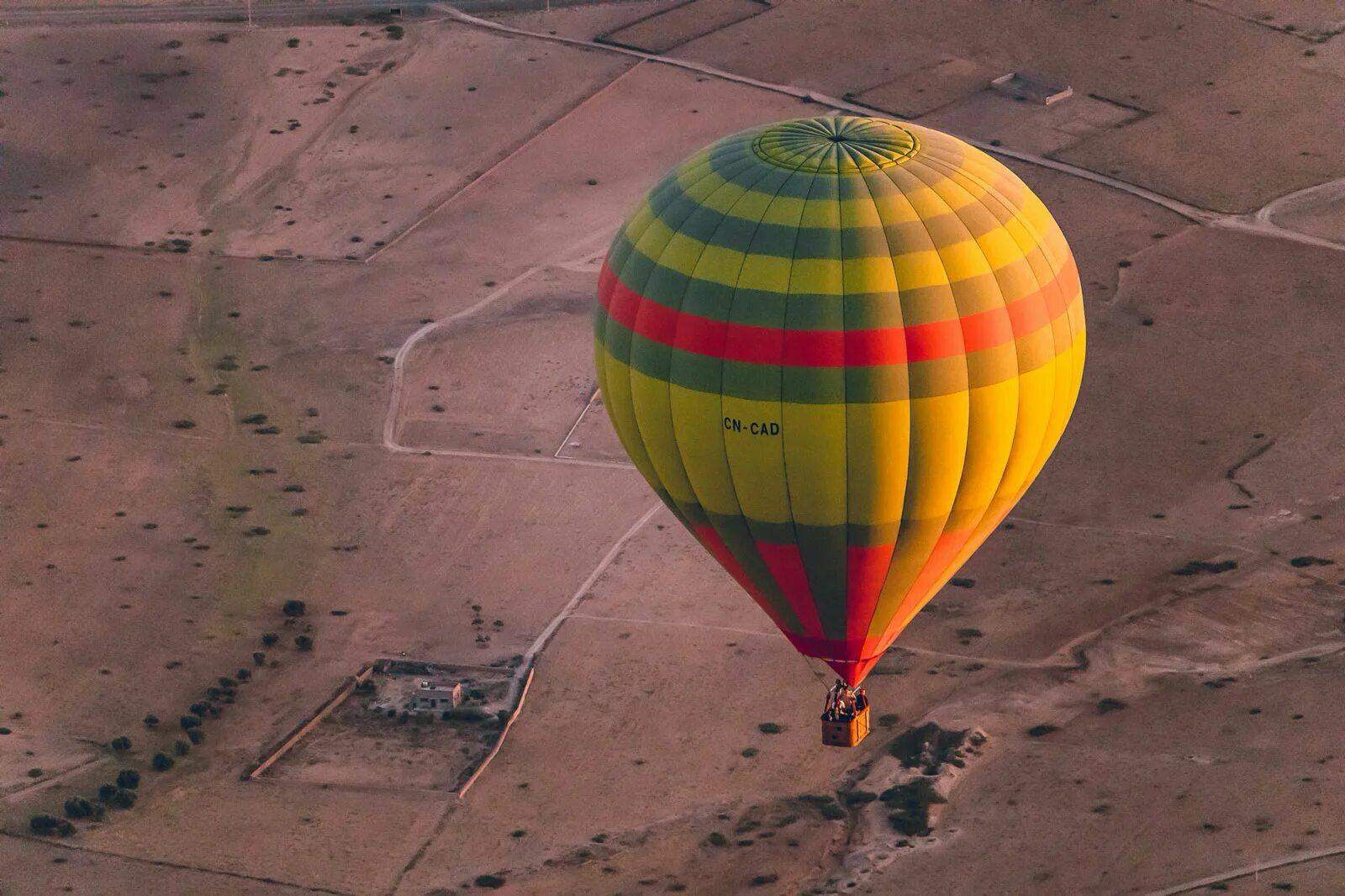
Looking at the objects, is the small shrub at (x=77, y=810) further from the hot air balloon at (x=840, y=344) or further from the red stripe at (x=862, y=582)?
the red stripe at (x=862, y=582)

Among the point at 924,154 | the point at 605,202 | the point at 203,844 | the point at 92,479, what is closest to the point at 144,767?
the point at 203,844

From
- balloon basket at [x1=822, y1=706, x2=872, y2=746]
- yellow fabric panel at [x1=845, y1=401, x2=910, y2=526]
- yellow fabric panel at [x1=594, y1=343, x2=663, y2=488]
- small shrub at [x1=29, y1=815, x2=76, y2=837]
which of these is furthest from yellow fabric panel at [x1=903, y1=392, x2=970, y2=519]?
small shrub at [x1=29, y1=815, x2=76, y2=837]

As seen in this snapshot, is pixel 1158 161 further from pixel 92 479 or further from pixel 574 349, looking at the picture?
pixel 92 479

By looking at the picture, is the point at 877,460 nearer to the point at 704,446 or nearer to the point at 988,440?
the point at 988,440

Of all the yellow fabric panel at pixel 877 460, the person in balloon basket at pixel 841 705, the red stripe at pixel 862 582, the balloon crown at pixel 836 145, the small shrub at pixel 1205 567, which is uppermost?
the balloon crown at pixel 836 145

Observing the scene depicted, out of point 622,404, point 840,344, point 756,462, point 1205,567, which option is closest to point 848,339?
point 840,344

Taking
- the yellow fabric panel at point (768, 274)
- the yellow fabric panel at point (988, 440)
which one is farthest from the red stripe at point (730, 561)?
the yellow fabric panel at point (768, 274)
